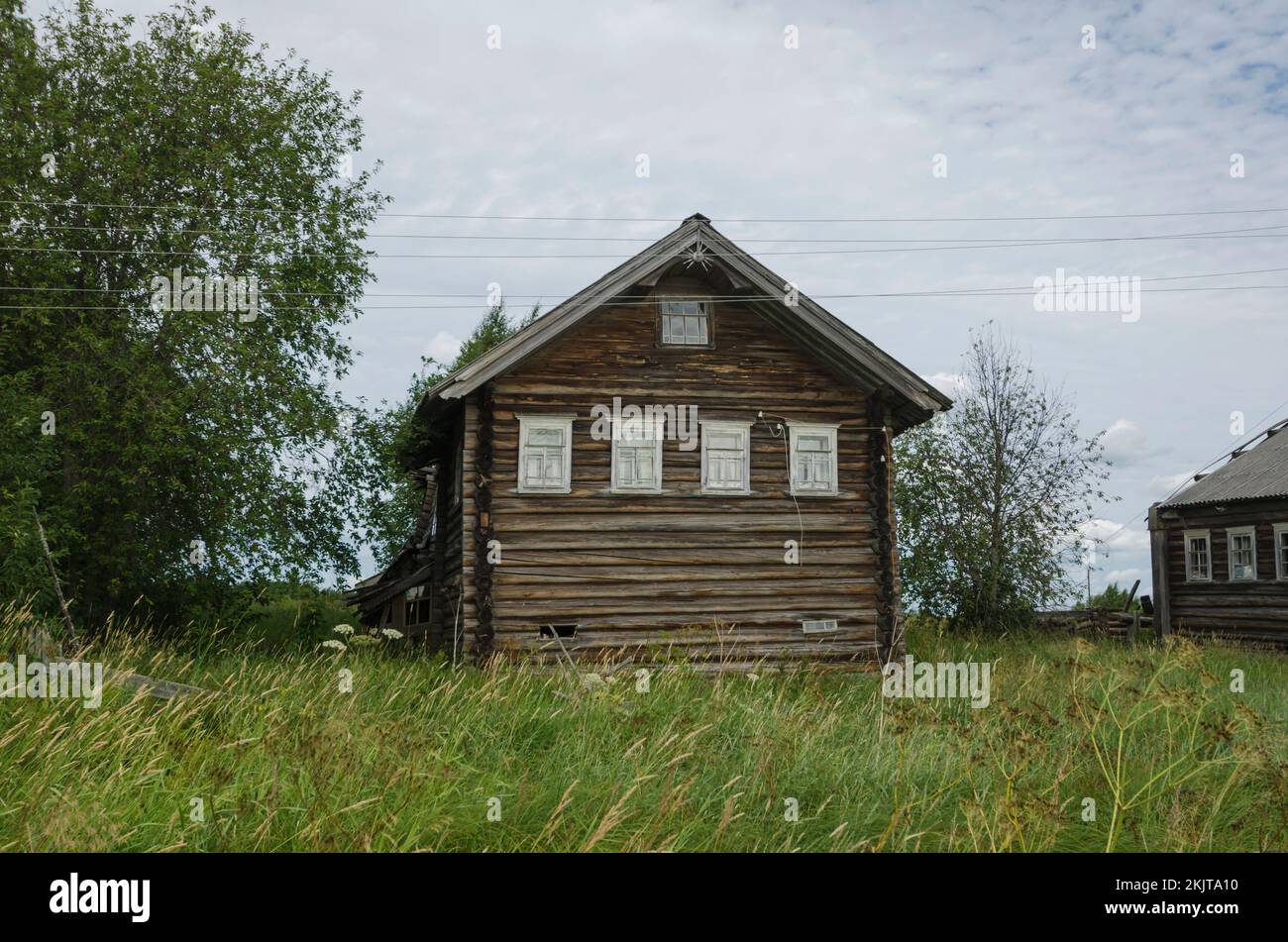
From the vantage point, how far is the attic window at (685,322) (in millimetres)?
15977

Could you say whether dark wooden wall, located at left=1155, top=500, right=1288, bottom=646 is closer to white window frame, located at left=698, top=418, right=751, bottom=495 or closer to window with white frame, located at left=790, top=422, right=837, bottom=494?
window with white frame, located at left=790, top=422, right=837, bottom=494

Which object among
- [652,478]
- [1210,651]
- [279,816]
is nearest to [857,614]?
[652,478]

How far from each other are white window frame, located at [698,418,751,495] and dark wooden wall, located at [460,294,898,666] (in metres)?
0.11

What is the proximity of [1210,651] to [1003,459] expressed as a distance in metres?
7.51

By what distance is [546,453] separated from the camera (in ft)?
50.3

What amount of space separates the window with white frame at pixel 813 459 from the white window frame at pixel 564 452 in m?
3.72

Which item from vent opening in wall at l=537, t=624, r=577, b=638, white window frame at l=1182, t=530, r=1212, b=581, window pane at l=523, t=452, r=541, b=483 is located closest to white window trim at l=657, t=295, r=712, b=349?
window pane at l=523, t=452, r=541, b=483

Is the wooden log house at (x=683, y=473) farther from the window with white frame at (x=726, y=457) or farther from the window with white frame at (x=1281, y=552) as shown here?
the window with white frame at (x=1281, y=552)

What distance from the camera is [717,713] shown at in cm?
818

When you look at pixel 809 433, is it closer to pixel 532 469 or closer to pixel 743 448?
pixel 743 448

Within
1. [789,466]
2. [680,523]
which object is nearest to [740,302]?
[789,466]

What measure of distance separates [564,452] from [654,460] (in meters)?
1.45

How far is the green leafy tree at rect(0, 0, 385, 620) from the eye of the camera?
707 inches

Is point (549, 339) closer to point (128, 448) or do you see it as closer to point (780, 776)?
point (128, 448)
